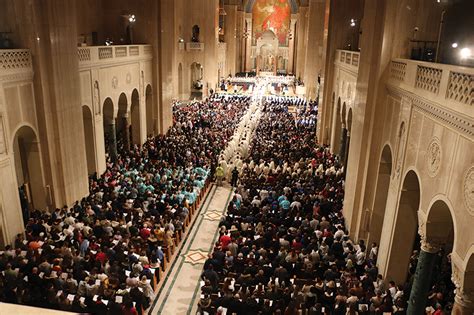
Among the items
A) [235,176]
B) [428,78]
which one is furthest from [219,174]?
[428,78]

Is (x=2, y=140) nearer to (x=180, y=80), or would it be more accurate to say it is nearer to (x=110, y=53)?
(x=110, y=53)

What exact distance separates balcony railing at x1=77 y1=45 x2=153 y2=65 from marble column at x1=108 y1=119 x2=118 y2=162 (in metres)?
Result: 2.75

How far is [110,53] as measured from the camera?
1650 centimetres

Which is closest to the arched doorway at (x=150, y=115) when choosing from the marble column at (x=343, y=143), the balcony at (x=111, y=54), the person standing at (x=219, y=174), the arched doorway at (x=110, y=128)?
the balcony at (x=111, y=54)

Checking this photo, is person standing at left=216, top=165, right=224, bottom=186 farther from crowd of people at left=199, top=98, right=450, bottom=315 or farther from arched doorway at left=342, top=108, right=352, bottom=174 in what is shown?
arched doorway at left=342, top=108, right=352, bottom=174

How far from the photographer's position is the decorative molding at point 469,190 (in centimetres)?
586

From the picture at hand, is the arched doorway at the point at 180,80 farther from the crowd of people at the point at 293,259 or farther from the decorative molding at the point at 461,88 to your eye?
the decorative molding at the point at 461,88

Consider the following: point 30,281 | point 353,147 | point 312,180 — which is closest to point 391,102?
point 353,147

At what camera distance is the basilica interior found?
7.78 m

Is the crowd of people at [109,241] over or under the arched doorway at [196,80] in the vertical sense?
under

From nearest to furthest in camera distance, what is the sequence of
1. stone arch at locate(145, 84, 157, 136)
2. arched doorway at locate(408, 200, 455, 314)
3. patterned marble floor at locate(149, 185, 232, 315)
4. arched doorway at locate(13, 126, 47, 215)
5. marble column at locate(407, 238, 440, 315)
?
arched doorway at locate(408, 200, 455, 314), marble column at locate(407, 238, 440, 315), patterned marble floor at locate(149, 185, 232, 315), arched doorway at locate(13, 126, 47, 215), stone arch at locate(145, 84, 157, 136)

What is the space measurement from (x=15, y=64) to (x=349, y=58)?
11758mm

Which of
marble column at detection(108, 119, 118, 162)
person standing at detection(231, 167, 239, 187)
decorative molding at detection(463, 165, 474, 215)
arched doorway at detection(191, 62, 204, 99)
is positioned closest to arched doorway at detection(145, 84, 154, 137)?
marble column at detection(108, 119, 118, 162)

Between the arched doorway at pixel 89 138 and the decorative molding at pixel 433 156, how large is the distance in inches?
462
